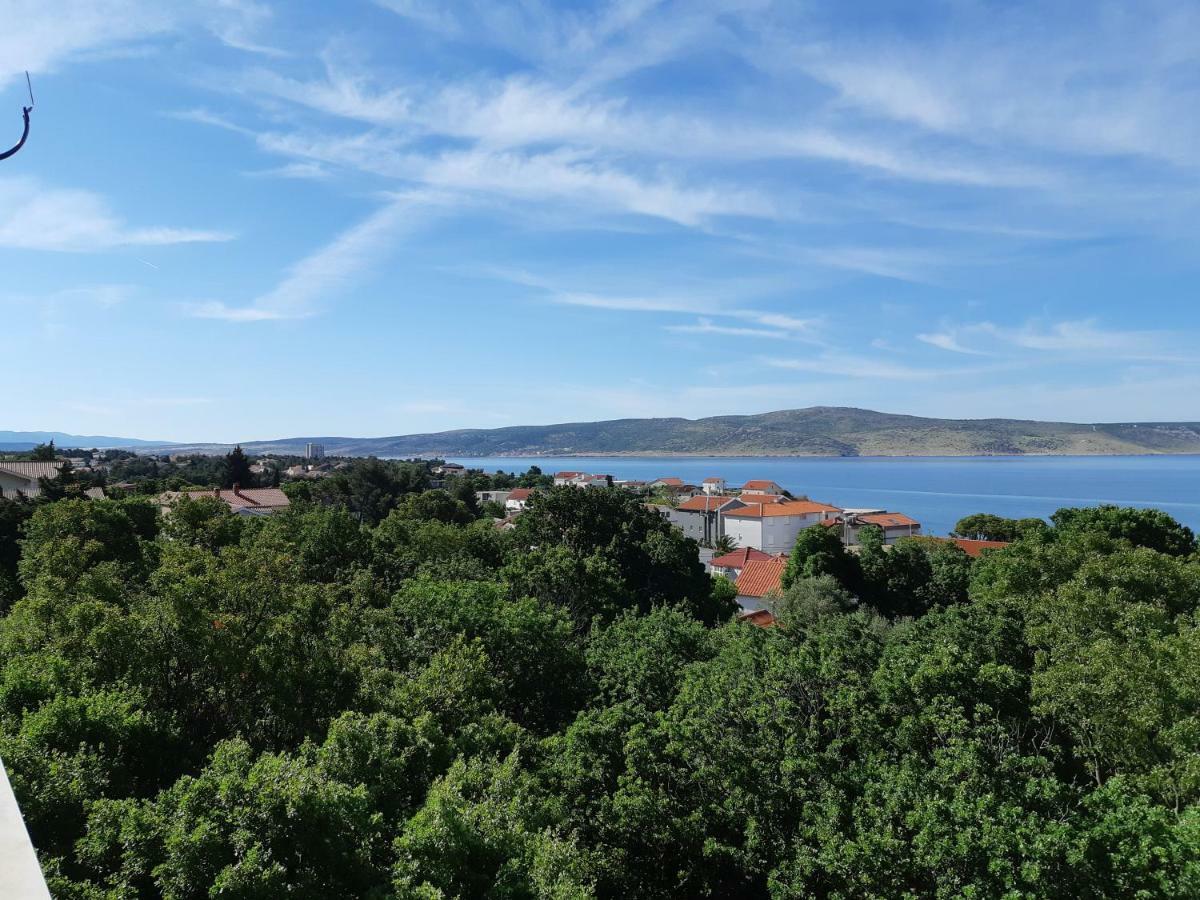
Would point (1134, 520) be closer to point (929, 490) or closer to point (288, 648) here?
point (288, 648)

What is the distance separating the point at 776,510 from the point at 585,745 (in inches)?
2802

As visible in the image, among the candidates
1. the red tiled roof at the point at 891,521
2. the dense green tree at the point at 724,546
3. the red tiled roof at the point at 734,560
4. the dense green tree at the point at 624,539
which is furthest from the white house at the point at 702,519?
the dense green tree at the point at 624,539

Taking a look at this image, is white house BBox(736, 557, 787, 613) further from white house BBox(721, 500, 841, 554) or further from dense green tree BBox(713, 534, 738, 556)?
white house BBox(721, 500, 841, 554)

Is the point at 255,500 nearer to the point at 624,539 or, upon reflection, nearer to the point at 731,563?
the point at 731,563

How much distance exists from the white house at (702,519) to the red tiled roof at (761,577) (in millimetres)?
33655

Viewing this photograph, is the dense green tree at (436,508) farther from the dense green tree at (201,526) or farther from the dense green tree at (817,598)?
the dense green tree at (817,598)

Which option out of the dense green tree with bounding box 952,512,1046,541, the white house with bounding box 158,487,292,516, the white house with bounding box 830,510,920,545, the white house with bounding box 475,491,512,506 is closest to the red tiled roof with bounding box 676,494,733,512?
the white house with bounding box 830,510,920,545

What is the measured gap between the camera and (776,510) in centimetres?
8175

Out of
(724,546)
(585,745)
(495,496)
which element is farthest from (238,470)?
(585,745)

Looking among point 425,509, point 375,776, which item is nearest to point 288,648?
point 375,776

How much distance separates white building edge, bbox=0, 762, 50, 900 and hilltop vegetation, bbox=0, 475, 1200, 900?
5.60 m

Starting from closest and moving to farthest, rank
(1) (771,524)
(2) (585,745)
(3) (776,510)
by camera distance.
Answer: (2) (585,745) → (1) (771,524) → (3) (776,510)

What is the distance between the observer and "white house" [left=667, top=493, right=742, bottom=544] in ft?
286

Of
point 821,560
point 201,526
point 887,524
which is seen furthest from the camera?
point 887,524
